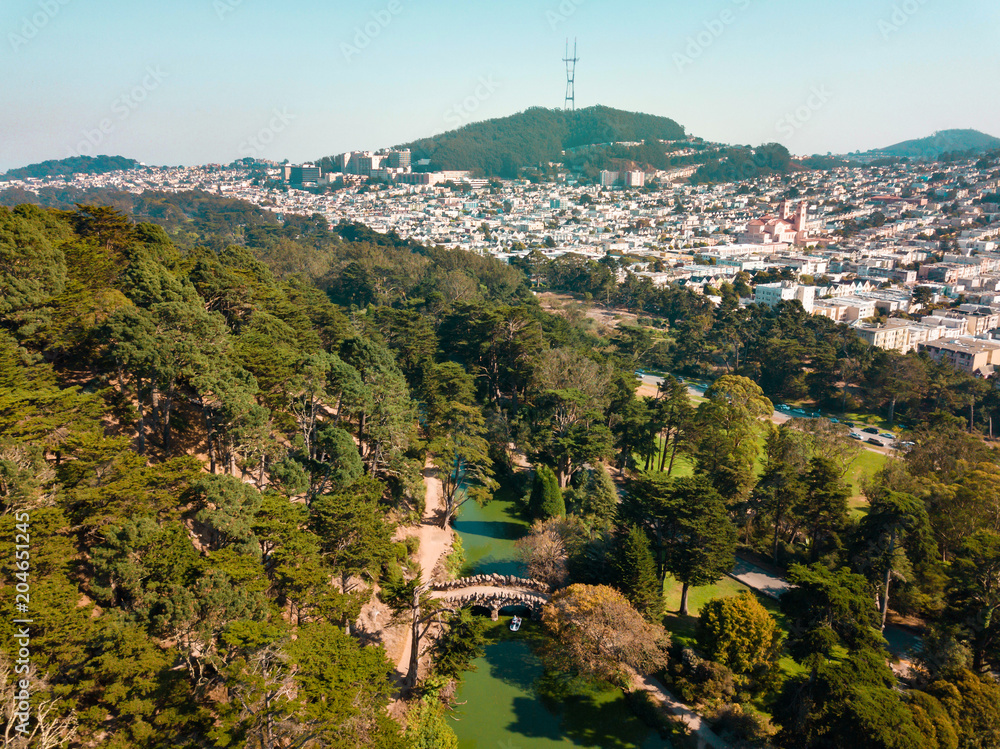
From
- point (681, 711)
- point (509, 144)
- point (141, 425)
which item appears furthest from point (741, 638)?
point (509, 144)

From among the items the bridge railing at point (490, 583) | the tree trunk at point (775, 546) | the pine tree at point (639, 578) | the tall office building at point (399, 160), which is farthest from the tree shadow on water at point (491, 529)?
the tall office building at point (399, 160)

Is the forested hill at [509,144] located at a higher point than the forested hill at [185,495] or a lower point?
higher

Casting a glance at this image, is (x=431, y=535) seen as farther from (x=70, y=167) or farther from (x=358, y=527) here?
(x=70, y=167)

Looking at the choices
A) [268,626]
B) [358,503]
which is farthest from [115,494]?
[358,503]

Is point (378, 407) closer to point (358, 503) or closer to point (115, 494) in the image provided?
point (358, 503)

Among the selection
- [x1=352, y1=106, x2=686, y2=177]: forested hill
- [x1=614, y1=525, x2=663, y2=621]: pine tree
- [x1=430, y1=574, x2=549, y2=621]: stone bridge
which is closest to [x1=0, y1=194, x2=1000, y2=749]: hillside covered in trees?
[x1=614, y1=525, x2=663, y2=621]: pine tree

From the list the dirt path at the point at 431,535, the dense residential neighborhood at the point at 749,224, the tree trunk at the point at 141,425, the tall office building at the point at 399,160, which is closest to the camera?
the tree trunk at the point at 141,425

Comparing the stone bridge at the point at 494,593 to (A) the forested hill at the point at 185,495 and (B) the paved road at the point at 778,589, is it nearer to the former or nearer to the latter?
(A) the forested hill at the point at 185,495
